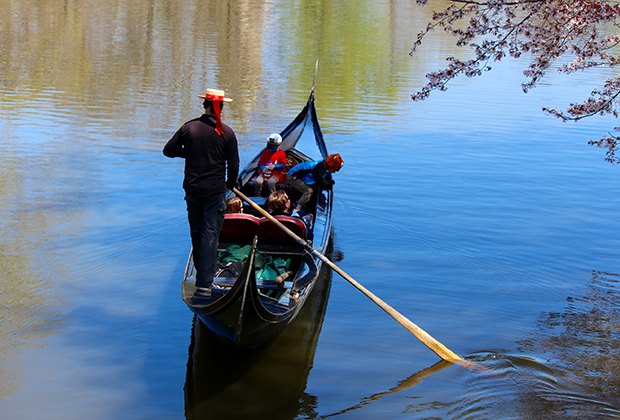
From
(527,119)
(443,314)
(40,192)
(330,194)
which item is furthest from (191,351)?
(527,119)

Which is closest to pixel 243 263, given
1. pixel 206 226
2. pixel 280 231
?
pixel 280 231

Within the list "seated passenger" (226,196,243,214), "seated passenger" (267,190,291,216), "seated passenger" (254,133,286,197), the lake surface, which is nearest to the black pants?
the lake surface

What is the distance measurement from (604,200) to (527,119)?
7.37 metres

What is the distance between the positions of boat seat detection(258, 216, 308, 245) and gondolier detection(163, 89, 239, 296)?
109 cm

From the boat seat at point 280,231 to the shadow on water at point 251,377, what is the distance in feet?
3.03

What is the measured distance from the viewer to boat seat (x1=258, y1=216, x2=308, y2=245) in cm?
918

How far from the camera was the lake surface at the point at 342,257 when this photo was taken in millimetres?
7625

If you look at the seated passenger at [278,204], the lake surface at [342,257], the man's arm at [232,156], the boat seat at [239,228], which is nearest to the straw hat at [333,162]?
the lake surface at [342,257]

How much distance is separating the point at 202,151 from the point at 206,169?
6.6 inches

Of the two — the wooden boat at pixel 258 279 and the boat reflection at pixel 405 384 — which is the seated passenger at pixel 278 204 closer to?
the wooden boat at pixel 258 279

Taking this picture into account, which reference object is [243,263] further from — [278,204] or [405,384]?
[405,384]

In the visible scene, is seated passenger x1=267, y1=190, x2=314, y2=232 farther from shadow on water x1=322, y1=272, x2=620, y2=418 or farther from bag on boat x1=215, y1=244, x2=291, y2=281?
shadow on water x1=322, y1=272, x2=620, y2=418

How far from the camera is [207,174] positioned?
7.88m

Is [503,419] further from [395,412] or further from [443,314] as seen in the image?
[443,314]
